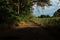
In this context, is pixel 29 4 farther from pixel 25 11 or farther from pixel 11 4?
pixel 11 4

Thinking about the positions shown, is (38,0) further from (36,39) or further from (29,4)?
(36,39)

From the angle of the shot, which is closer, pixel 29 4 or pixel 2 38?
pixel 2 38

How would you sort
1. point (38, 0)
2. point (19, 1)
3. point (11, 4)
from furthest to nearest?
1. point (38, 0)
2. point (19, 1)
3. point (11, 4)

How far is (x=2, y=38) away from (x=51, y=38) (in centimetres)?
235

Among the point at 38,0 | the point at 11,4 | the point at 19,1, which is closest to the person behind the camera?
the point at 11,4

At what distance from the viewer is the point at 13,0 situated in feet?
101

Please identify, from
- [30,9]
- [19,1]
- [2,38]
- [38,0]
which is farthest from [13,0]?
[2,38]

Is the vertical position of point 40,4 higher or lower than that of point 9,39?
lower

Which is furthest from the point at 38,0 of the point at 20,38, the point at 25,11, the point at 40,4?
the point at 20,38

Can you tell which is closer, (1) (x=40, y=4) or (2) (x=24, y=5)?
(2) (x=24, y=5)

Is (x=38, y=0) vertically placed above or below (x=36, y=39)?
below

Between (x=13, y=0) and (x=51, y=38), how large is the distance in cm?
2182

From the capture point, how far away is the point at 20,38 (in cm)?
991

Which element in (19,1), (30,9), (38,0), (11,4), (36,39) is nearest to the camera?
(36,39)
